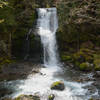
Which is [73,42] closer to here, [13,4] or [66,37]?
[66,37]

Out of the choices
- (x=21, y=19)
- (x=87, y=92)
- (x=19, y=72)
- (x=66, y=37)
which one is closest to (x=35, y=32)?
(x=21, y=19)

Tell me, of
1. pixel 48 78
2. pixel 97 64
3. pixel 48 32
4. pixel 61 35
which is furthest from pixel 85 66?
pixel 48 32

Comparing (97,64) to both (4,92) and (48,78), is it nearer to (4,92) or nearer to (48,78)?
(48,78)

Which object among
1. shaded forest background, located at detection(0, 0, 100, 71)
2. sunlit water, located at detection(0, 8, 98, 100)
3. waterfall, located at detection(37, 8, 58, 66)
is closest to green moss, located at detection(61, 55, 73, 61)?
shaded forest background, located at detection(0, 0, 100, 71)

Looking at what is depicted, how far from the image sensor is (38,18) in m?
22.7

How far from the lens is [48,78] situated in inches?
504

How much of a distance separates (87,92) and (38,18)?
15.6 m

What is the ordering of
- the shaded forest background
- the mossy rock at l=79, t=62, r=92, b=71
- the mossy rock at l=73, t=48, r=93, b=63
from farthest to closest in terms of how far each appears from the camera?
the shaded forest background, the mossy rock at l=73, t=48, r=93, b=63, the mossy rock at l=79, t=62, r=92, b=71

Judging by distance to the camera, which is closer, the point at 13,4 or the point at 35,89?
the point at 35,89

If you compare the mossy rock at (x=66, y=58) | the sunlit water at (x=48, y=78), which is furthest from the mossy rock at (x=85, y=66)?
the mossy rock at (x=66, y=58)

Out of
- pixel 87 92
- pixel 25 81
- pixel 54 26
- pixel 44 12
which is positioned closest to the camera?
pixel 87 92

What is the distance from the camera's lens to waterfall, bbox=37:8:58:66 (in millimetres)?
18578

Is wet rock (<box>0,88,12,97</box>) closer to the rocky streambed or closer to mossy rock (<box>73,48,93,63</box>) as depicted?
the rocky streambed

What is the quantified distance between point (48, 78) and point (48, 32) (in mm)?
9162
